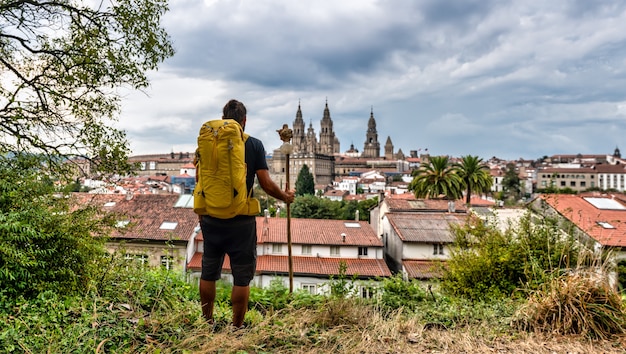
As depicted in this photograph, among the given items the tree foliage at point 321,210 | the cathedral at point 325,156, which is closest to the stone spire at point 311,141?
the cathedral at point 325,156

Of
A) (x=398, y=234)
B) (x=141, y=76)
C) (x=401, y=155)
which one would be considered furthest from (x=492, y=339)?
(x=401, y=155)

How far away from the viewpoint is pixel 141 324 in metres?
3.48

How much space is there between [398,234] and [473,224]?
→ 1422 cm

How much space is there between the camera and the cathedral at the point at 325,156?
A: 15388cm

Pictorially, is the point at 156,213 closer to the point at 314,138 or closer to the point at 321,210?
the point at 321,210

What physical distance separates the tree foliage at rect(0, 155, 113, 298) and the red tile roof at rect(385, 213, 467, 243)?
19638mm

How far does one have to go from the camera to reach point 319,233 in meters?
24.4

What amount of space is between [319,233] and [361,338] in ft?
67.6

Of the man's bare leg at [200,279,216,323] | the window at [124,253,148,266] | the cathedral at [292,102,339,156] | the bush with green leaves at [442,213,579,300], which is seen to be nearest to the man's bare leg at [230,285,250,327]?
the man's bare leg at [200,279,216,323]

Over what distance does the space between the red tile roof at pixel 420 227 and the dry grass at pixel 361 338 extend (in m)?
18.4

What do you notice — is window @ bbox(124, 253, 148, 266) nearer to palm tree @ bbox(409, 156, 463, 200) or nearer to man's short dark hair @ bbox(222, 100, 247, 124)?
man's short dark hair @ bbox(222, 100, 247, 124)

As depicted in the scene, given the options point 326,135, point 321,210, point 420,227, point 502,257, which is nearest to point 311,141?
point 326,135

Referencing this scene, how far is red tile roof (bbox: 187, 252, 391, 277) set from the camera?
20.7 m

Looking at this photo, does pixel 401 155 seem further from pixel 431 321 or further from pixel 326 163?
pixel 431 321
